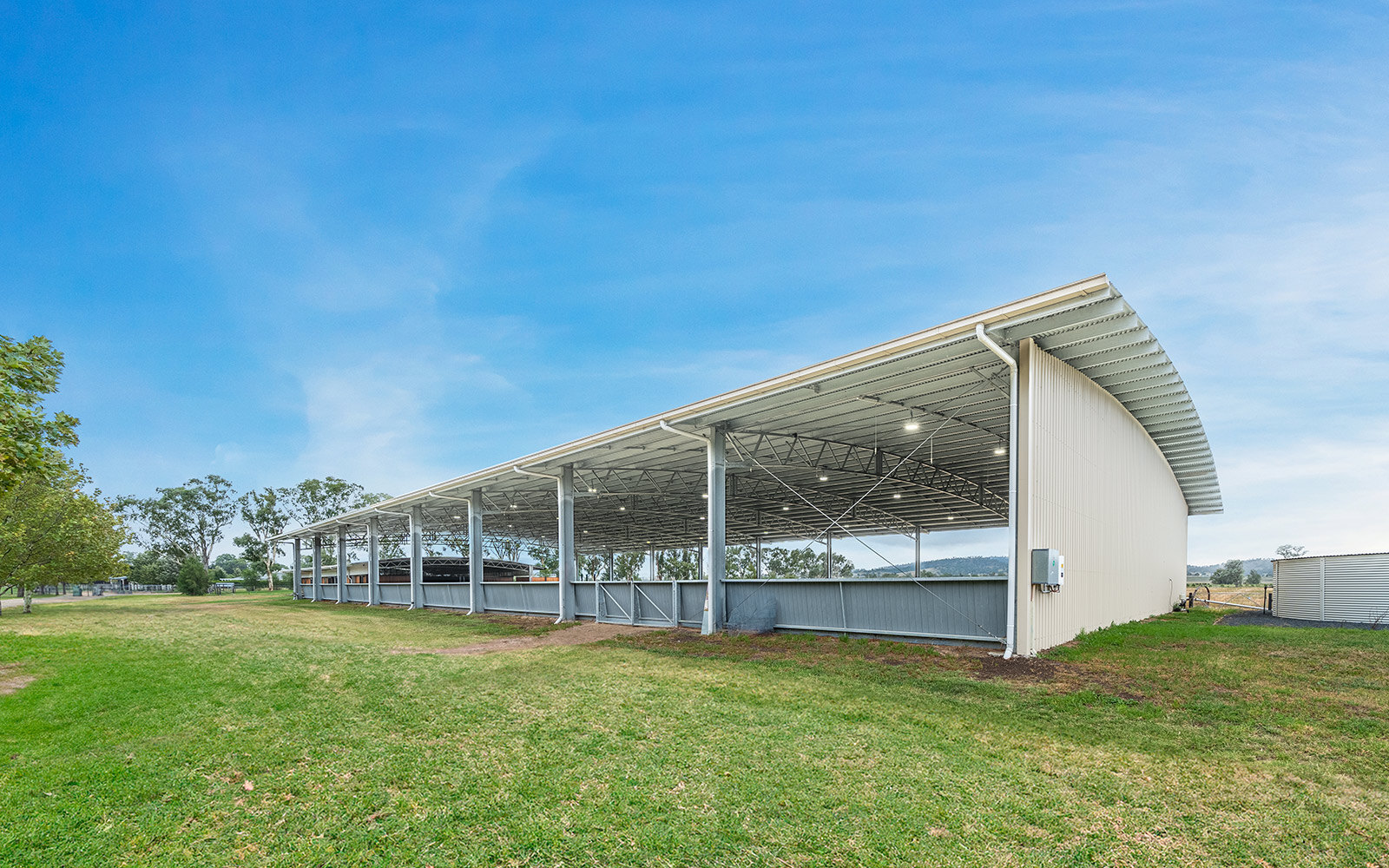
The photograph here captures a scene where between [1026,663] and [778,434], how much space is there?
9620 millimetres

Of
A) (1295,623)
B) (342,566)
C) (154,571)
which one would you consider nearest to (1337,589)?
(1295,623)

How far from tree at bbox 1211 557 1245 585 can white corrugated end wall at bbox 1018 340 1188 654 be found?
217 ft

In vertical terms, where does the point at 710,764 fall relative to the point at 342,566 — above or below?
above

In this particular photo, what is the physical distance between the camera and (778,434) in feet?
60.7

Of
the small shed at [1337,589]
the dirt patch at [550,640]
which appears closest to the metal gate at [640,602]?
the dirt patch at [550,640]

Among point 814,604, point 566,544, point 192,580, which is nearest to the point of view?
point 814,604

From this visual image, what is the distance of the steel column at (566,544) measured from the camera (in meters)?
20.1

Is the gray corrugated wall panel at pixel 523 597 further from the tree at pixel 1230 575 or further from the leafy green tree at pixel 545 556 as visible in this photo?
the tree at pixel 1230 575

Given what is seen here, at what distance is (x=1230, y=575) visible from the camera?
7338 cm

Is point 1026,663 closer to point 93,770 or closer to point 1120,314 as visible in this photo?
point 1120,314

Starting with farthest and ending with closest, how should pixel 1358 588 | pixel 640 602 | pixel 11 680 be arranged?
pixel 1358 588 < pixel 640 602 < pixel 11 680

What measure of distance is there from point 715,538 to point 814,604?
281cm

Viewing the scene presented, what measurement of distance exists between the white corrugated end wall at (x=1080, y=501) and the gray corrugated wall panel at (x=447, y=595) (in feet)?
67.8

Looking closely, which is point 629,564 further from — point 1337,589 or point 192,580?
point 1337,589
